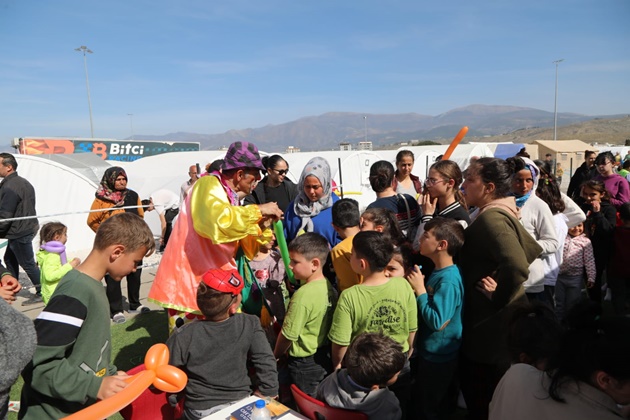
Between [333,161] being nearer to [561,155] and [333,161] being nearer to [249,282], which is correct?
[249,282]

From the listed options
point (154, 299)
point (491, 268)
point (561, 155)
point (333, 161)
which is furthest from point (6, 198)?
point (561, 155)

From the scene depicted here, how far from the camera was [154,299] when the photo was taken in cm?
264

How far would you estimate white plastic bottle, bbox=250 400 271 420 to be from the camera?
72.0 inches

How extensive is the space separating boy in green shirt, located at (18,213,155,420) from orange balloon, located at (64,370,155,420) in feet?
0.49

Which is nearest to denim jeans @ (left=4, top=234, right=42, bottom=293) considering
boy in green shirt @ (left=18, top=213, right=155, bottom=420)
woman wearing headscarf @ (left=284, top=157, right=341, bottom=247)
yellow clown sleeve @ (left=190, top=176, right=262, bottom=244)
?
woman wearing headscarf @ (left=284, top=157, right=341, bottom=247)

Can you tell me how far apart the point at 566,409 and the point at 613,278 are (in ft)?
13.7

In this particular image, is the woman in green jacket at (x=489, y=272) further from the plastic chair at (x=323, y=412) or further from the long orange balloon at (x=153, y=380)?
the long orange balloon at (x=153, y=380)

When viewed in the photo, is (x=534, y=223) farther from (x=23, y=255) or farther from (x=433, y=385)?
(x=23, y=255)

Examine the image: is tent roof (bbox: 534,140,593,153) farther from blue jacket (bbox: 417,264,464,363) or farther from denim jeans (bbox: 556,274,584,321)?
blue jacket (bbox: 417,264,464,363)

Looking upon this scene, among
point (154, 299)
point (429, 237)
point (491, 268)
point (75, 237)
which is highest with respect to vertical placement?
point (429, 237)

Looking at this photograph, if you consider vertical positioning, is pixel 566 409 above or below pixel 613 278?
above

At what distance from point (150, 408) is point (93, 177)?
9.93 meters

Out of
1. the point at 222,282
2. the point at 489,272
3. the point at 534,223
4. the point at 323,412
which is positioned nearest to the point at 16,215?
the point at 222,282

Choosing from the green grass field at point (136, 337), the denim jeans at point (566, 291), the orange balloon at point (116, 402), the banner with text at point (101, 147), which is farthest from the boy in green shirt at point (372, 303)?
the banner with text at point (101, 147)
